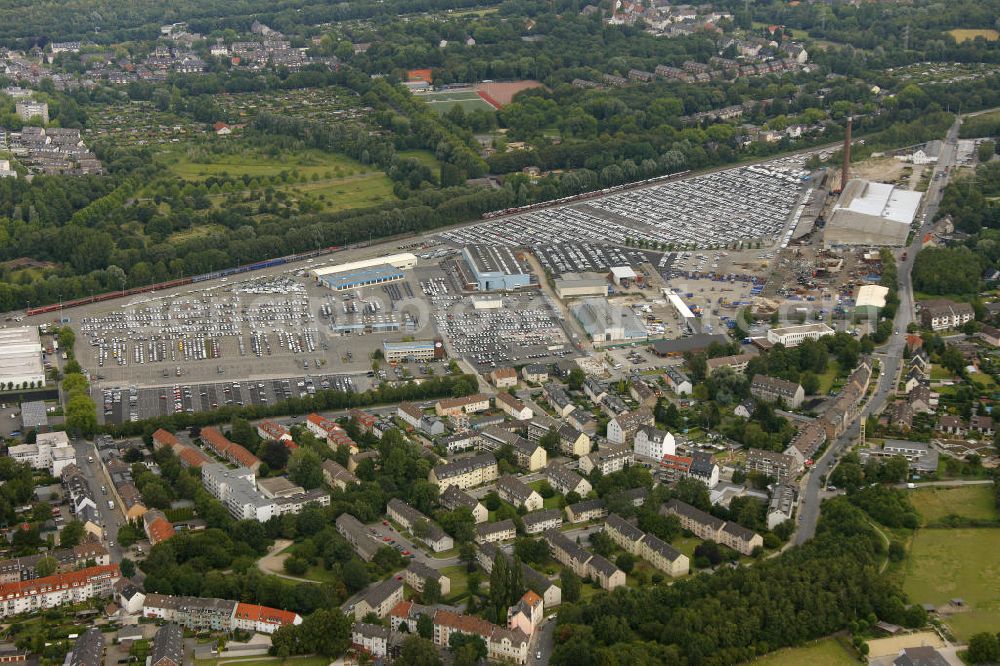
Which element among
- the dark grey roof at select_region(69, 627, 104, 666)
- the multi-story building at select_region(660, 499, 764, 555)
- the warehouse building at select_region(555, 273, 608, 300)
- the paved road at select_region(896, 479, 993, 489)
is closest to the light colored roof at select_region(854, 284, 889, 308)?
the warehouse building at select_region(555, 273, 608, 300)

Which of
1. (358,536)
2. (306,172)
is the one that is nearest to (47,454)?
(358,536)

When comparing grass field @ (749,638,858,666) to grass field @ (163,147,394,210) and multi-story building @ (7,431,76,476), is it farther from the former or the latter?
grass field @ (163,147,394,210)

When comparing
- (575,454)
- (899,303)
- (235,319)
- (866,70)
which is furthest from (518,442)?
(866,70)

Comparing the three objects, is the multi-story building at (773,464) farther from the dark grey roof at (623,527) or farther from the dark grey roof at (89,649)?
the dark grey roof at (89,649)

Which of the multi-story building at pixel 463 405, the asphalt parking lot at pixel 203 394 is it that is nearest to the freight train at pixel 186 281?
the asphalt parking lot at pixel 203 394

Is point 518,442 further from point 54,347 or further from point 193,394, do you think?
point 54,347

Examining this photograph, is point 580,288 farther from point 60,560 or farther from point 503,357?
point 60,560
